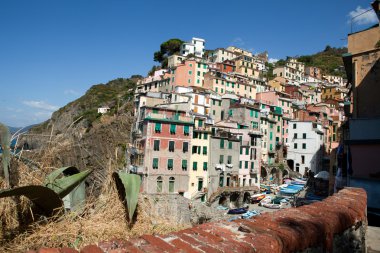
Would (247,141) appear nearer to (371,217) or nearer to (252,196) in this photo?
(252,196)

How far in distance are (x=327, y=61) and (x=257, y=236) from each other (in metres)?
137

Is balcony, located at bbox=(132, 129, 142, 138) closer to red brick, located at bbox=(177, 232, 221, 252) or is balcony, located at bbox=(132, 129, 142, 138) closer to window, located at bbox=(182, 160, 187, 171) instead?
window, located at bbox=(182, 160, 187, 171)

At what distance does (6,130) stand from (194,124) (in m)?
36.3

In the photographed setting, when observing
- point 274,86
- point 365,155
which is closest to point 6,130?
point 365,155

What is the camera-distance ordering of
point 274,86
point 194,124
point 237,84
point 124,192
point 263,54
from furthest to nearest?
point 263,54
point 274,86
point 237,84
point 194,124
point 124,192

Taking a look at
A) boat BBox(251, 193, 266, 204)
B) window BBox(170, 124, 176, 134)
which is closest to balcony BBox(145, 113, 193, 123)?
window BBox(170, 124, 176, 134)

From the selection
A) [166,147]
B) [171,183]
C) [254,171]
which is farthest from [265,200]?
[166,147]

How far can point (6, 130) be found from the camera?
3.05 meters

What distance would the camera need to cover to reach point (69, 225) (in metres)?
3.16

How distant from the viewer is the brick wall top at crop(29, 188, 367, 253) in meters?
2.32

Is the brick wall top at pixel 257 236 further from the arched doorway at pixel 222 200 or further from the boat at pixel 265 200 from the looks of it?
the boat at pixel 265 200

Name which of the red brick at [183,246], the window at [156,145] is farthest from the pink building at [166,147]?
the red brick at [183,246]

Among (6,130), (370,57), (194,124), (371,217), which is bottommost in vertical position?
(371,217)

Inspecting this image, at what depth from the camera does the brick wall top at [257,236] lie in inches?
91.3
